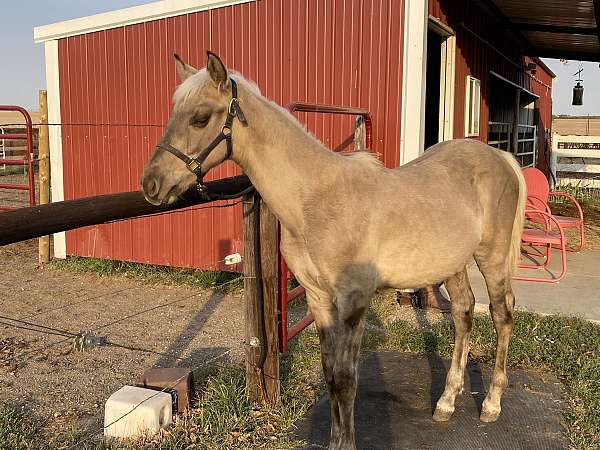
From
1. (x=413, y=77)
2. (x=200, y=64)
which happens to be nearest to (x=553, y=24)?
(x=413, y=77)

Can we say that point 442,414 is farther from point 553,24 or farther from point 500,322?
point 553,24

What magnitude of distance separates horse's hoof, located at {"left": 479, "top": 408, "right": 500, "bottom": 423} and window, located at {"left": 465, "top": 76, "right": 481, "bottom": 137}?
15.8 feet

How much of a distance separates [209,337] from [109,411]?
2075mm

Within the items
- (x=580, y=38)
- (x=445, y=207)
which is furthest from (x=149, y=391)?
(x=580, y=38)

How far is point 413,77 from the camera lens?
223 inches

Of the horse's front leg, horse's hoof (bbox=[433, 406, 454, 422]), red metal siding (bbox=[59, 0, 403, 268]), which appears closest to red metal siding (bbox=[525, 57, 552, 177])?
red metal siding (bbox=[59, 0, 403, 268])

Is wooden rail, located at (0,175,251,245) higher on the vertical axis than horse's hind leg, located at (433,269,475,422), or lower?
higher

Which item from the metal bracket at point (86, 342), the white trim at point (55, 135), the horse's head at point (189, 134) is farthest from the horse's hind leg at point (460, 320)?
the white trim at point (55, 135)

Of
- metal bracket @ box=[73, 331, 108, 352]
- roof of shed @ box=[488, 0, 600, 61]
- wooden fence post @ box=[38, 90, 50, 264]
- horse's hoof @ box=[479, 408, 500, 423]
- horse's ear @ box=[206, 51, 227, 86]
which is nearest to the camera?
horse's ear @ box=[206, 51, 227, 86]

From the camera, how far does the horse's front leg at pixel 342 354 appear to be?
2.64 m

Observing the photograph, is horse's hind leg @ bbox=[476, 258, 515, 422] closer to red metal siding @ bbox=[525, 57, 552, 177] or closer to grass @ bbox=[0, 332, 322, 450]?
grass @ bbox=[0, 332, 322, 450]

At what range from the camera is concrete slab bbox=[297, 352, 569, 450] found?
3104 millimetres

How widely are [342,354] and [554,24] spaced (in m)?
8.24

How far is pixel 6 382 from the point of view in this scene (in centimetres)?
417
